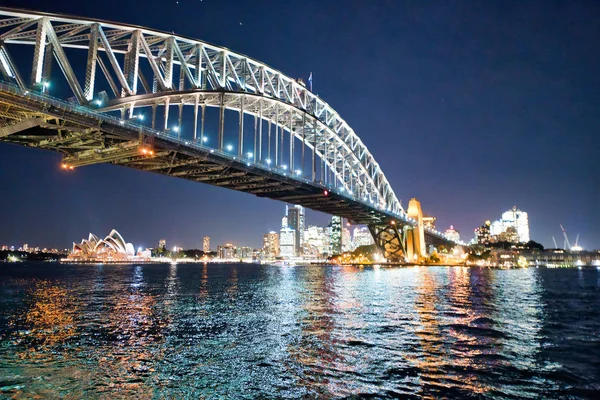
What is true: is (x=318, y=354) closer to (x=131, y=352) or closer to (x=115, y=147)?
(x=131, y=352)

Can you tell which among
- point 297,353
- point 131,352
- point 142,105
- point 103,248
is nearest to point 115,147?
point 142,105

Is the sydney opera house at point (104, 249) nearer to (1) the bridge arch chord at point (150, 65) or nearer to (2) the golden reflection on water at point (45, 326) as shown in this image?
(1) the bridge arch chord at point (150, 65)

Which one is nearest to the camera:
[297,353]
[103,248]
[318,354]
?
[318,354]

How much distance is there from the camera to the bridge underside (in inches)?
988

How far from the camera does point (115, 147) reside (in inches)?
1246

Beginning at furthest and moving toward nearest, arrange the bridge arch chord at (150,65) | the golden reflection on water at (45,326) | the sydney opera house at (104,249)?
the sydney opera house at (104,249) < the bridge arch chord at (150,65) < the golden reflection on water at (45,326)

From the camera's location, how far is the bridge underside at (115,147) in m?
25.1

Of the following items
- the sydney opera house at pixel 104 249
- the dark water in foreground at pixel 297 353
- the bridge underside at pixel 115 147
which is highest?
the bridge underside at pixel 115 147

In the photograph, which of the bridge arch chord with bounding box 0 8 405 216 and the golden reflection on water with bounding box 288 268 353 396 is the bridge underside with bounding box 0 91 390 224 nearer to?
the bridge arch chord with bounding box 0 8 405 216

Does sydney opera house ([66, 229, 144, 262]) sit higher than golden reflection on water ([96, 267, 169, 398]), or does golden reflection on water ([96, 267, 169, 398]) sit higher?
sydney opera house ([66, 229, 144, 262])

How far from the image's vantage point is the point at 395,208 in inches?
4045

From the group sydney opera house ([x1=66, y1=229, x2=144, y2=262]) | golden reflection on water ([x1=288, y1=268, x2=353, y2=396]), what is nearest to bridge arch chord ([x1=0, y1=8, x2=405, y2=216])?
golden reflection on water ([x1=288, y1=268, x2=353, y2=396])

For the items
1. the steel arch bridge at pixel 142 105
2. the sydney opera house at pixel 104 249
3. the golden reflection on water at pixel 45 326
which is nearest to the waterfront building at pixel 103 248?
the sydney opera house at pixel 104 249

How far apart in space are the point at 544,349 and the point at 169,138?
29.0 metres
